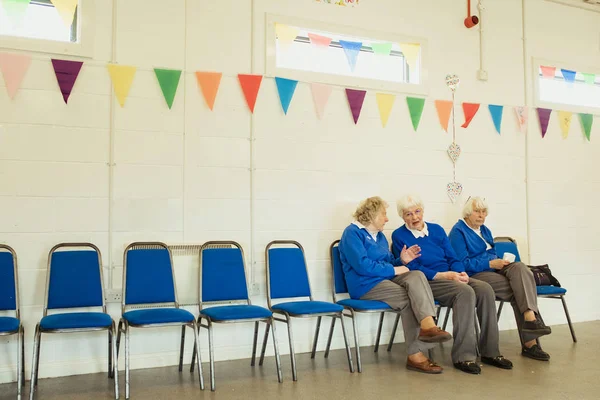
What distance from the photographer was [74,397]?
3.04 meters

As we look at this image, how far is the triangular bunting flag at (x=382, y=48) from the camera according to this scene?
470 cm

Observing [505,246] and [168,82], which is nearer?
[168,82]

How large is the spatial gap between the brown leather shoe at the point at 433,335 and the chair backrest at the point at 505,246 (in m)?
1.58

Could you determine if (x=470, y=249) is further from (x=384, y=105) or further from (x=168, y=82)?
(x=168, y=82)

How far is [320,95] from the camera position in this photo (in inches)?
173

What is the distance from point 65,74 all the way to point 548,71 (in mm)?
4324

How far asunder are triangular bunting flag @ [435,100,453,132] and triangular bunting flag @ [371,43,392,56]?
0.60 meters

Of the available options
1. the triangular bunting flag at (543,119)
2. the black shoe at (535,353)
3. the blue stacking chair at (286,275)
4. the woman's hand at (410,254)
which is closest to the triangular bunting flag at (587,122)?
the triangular bunting flag at (543,119)

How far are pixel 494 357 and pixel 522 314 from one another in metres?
0.46

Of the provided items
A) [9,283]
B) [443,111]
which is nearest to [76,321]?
[9,283]

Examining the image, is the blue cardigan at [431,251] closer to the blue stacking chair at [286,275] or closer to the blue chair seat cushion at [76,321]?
the blue stacking chair at [286,275]

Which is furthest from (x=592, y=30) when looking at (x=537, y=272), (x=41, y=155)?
(x=41, y=155)

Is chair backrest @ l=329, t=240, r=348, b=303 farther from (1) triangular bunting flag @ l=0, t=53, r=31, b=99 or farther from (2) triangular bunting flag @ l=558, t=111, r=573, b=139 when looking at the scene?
(2) triangular bunting flag @ l=558, t=111, r=573, b=139

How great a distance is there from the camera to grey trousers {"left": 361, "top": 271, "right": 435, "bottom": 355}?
360 centimetres
